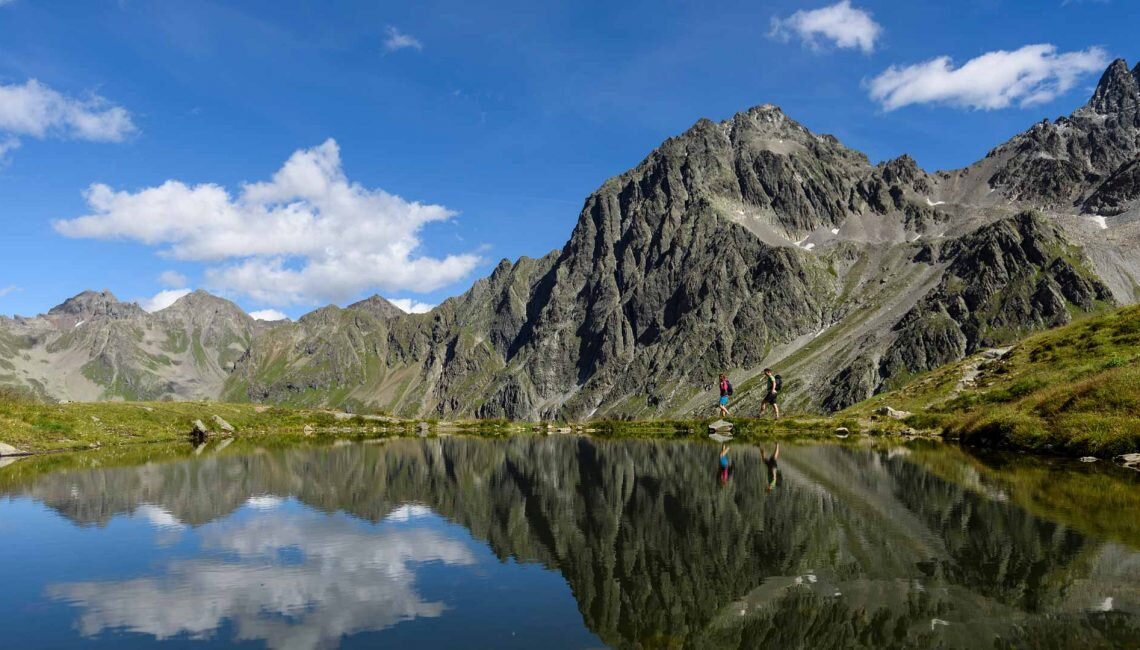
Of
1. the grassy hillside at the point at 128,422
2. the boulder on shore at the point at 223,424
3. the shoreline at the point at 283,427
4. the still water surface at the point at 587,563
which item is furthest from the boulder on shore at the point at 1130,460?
the boulder on shore at the point at 223,424

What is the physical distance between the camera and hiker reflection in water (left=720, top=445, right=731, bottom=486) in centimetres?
3234

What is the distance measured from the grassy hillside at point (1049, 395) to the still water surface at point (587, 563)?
29.2 feet

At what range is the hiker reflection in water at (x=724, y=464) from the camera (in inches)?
1273

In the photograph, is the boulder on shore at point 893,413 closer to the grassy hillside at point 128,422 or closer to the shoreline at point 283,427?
the shoreline at point 283,427

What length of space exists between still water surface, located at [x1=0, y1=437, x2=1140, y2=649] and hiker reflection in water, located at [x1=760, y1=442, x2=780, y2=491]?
0.37 meters

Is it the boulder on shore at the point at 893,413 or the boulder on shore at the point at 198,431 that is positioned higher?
the boulder on shore at the point at 198,431

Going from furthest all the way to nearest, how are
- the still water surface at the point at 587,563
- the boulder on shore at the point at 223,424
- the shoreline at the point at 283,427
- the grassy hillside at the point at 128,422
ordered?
1. the boulder on shore at the point at 223,424
2. the grassy hillside at the point at 128,422
3. the shoreline at the point at 283,427
4. the still water surface at the point at 587,563

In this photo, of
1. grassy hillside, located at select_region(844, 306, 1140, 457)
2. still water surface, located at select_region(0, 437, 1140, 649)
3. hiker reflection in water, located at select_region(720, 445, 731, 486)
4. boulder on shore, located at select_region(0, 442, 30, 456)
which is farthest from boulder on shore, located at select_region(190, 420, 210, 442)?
grassy hillside, located at select_region(844, 306, 1140, 457)

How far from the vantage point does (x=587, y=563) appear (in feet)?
58.0

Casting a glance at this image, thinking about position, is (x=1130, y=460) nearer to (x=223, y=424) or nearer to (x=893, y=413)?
(x=893, y=413)

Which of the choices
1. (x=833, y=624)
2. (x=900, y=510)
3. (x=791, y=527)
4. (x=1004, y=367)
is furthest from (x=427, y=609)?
(x=1004, y=367)

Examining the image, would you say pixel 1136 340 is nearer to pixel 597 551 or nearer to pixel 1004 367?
pixel 1004 367

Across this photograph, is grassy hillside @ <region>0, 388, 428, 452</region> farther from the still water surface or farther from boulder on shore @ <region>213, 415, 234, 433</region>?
the still water surface

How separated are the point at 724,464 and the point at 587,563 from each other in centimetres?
2385
